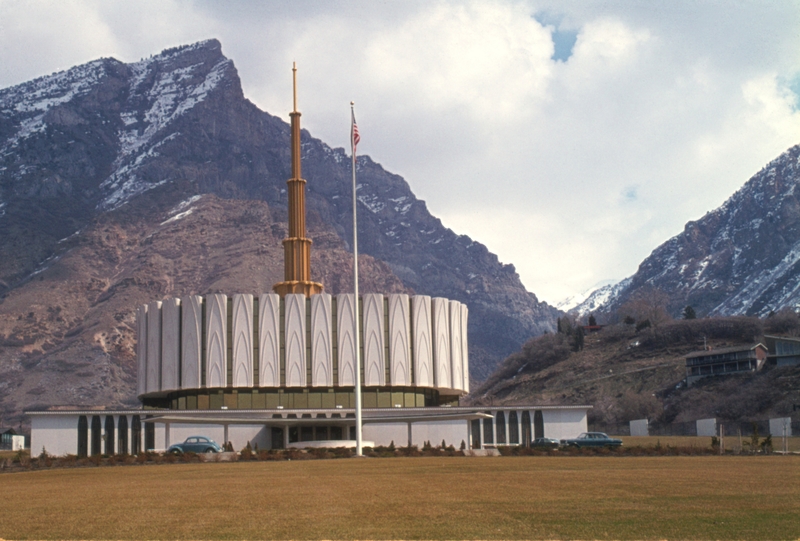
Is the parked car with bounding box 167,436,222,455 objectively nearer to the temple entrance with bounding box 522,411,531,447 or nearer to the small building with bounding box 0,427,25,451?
the temple entrance with bounding box 522,411,531,447

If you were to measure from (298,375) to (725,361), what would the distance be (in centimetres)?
7180

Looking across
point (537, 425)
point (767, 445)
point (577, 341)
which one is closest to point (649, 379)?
point (577, 341)

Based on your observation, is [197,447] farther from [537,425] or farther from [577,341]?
[577,341]

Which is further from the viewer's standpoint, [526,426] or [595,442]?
[526,426]

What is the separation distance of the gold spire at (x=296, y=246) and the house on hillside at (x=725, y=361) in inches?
2536

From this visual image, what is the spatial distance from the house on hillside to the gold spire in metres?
64.4

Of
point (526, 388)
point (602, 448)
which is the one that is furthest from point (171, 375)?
point (526, 388)

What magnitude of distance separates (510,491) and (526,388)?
469ft

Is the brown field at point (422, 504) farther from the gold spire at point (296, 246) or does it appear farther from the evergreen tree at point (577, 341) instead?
the evergreen tree at point (577, 341)

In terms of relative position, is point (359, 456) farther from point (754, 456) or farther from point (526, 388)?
point (526, 388)

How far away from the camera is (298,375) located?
286 feet

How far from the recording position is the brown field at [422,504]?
24.4 meters

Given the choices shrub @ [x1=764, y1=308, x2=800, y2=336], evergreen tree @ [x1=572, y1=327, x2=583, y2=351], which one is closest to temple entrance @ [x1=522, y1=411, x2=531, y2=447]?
shrub @ [x1=764, y1=308, x2=800, y2=336]

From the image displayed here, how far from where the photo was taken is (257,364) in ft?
287
